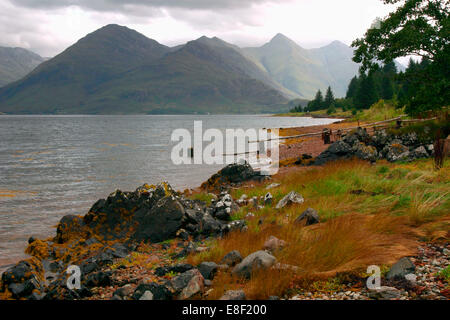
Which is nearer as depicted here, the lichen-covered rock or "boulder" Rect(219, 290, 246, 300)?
"boulder" Rect(219, 290, 246, 300)

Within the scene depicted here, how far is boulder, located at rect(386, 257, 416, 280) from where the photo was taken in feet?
14.5

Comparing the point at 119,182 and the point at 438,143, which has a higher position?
the point at 438,143

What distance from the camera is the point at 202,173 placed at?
77.0 feet

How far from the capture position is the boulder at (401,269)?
14.5 feet

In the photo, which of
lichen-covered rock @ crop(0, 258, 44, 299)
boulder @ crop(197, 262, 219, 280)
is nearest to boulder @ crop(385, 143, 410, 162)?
boulder @ crop(197, 262, 219, 280)

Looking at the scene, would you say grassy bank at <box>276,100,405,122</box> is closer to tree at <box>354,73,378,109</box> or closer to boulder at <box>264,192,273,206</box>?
tree at <box>354,73,378,109</box>

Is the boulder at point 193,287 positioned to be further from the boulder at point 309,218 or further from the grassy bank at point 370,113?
the grassy bank at point 370,113

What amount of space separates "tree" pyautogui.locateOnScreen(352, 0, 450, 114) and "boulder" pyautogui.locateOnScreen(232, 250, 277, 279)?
15.5 meters

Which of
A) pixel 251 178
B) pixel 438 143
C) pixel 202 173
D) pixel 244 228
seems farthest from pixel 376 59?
pixel 244 228

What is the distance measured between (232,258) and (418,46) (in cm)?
1675

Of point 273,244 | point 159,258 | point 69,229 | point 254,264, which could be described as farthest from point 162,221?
point 254,264
